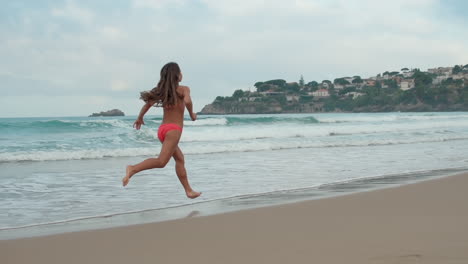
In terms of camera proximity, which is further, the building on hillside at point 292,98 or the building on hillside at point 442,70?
the building on hillside at point 442,70

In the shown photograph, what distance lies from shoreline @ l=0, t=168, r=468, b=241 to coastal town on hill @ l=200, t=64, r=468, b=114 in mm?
92060

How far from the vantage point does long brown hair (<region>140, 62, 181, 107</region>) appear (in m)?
6.03

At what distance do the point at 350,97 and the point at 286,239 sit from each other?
123 m

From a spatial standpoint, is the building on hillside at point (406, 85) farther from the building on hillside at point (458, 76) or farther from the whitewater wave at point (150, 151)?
the whitewater wave at point (150, 151)

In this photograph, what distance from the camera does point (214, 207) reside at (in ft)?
20.0

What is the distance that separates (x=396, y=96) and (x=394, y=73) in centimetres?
4566

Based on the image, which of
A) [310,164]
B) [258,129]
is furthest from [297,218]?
[258,129]

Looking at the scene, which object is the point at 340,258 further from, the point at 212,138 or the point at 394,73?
the point at 394,73

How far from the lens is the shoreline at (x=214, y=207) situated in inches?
198

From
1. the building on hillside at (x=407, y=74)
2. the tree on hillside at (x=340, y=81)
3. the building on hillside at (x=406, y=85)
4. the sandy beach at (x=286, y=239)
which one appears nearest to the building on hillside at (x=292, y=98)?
the building on hillside at (x=406, y=85)

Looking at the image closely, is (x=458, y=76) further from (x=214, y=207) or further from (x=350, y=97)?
(x=214, y=207)

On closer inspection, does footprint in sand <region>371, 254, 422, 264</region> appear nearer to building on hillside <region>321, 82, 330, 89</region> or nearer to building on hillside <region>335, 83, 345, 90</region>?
building on hillside <region>321, 82, 330, 89</region>

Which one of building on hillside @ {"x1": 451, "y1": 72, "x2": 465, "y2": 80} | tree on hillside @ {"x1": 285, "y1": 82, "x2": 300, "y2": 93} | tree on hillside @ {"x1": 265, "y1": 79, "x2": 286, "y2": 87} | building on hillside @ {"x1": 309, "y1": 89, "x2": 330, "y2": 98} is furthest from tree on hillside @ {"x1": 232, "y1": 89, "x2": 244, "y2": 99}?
building on hillside @ {"x1": 451, "y1": 72, "x2": 465, "y2": 80}

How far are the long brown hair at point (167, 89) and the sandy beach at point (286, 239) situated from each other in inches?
57.3
